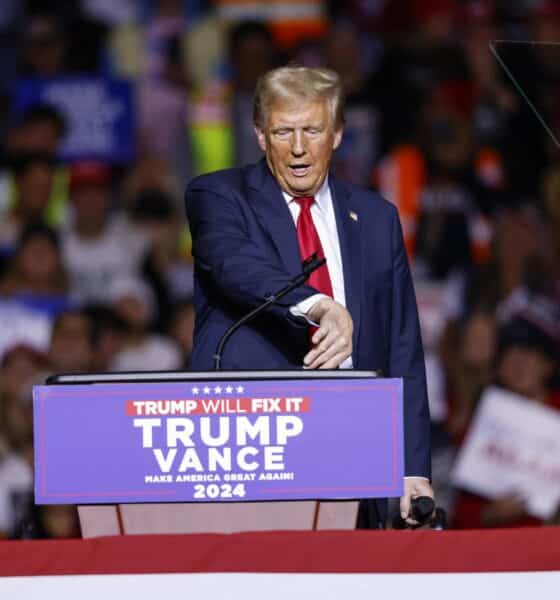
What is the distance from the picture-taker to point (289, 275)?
3.28 meters

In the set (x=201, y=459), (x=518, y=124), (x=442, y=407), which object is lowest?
(x=442, y=407)

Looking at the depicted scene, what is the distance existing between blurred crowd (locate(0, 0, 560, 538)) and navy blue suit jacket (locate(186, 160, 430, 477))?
111 inches

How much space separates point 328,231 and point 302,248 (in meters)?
0.09

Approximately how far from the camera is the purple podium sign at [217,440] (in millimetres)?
2918

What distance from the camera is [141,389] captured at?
291 cm

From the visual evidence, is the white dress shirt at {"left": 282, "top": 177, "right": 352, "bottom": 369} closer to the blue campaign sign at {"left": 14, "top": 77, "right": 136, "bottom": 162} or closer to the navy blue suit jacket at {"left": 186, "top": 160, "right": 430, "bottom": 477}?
the navy blue suit jacket at {"left": 186, "top": 160, "right": 430, "bottom": 477}

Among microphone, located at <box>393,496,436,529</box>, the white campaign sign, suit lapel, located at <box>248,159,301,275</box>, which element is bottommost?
the white campaign sign

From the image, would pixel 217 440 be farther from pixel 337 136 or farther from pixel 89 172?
pixel 89 172

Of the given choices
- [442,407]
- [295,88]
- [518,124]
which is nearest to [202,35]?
[518,124]

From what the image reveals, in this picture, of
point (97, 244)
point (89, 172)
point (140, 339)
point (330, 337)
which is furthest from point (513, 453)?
point (330, 337)

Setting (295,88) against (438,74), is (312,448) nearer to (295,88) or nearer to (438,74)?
(295,88)

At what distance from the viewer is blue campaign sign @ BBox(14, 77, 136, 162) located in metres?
8.24

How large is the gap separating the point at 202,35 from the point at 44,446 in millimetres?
6205

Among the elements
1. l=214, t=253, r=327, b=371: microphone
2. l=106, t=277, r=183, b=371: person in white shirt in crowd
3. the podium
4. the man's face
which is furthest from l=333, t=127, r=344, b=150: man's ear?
l=106, t=277, r=183, b=371: person in white shirt in crowd
